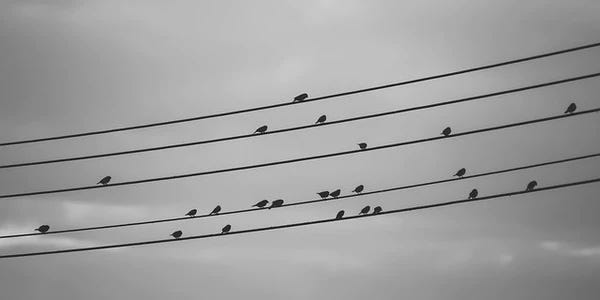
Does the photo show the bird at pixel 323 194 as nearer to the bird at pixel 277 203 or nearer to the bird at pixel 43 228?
the bird at pixel 277 203

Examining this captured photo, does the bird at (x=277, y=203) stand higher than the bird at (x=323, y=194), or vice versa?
the bird at (x=277, y=203)

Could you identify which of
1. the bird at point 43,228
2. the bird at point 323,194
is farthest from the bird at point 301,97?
the bird at point 43,228

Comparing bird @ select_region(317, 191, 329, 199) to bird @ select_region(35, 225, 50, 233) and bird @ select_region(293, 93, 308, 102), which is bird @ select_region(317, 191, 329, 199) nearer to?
bird @ select_region(293, 93, 308, 102)

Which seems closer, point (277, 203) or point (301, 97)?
point (301, 97)

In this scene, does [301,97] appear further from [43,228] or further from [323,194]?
[43,228]

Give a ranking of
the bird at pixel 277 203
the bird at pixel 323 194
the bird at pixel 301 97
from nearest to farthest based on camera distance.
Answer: the bird at pixel 301 97 → the bird at pixel 277 203 → the bird at pixel 323 194

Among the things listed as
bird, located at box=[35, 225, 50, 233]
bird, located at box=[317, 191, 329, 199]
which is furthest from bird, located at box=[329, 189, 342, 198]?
bird, located at box=[35, 225, 50, 233]

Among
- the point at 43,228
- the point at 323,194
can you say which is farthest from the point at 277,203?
the point at 43,228

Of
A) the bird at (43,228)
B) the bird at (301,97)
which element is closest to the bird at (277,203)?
the bird at (301,97)

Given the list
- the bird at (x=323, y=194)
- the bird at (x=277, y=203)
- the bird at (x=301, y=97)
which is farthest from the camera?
the bird at (x=323, y=194)

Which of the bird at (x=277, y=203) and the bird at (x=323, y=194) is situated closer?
the bird at (x=277, y=203)

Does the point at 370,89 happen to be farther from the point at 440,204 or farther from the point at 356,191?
the point at 356,191

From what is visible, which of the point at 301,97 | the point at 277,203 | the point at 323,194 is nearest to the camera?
the point at 301,97

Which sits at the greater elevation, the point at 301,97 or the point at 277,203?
the point at 301,97
